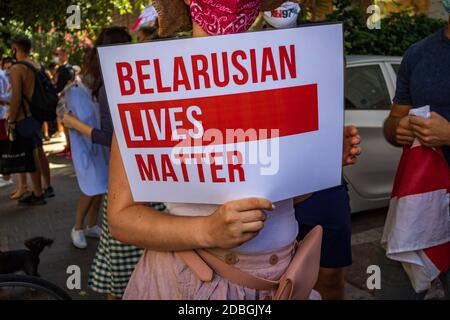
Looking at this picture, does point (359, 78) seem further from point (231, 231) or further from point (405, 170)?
point (231, 231)

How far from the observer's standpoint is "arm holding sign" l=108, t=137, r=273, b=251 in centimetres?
127

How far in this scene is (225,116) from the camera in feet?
4.23

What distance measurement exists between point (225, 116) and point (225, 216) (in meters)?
0.23

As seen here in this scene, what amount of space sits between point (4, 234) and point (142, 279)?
5.05 m

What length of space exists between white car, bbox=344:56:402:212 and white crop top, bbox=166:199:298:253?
4.13 m

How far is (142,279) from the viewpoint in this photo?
5.04 ft

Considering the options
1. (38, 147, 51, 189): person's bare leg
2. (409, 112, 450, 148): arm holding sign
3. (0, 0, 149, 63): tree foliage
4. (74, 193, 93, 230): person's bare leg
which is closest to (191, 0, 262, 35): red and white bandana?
(409, 112, 450, 148): arm holding sign

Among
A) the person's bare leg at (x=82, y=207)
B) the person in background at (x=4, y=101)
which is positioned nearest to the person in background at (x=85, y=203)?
the person's bare leg at (x=82, y=207)

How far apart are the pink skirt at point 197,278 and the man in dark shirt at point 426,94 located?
1.10m

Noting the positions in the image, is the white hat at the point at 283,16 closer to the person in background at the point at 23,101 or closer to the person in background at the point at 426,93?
the person in background at the point at 426,93

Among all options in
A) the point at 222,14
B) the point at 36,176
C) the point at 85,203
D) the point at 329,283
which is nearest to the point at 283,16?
the point at 329,283

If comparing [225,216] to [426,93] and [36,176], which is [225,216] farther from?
[36,176]

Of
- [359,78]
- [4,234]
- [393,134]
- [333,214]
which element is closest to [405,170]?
[393,134]

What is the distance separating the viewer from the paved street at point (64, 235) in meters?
4.58
